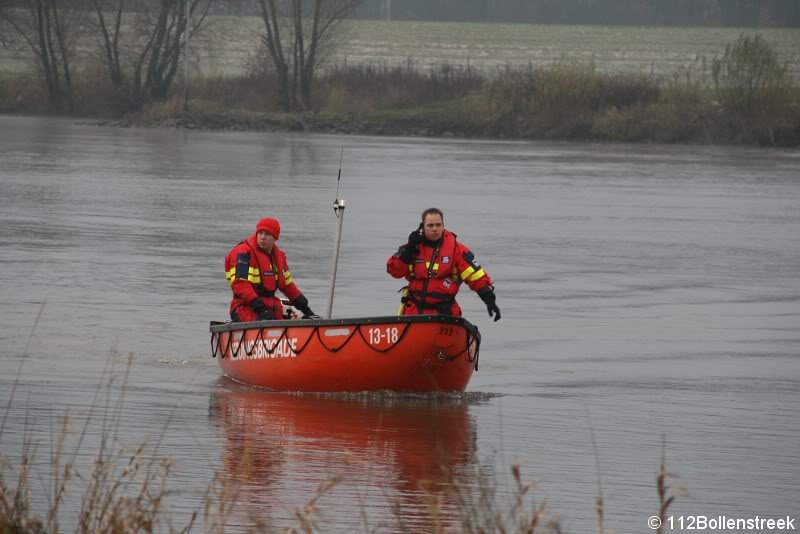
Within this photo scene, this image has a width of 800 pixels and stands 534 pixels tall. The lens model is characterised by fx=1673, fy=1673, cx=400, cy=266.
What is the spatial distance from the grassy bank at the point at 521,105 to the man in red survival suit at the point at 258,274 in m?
40.0

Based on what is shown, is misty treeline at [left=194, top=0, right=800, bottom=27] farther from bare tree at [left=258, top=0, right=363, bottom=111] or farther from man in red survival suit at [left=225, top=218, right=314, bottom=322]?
man in red survival suit at [left=225, top=218, right=314, bottom=322]

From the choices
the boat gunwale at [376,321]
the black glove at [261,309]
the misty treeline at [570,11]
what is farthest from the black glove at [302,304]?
the misty treeline at [570,11]

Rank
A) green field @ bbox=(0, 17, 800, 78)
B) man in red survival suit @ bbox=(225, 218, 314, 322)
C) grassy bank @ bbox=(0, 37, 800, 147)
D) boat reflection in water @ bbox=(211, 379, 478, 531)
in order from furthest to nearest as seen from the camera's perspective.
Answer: green field @ bbox=(0, 17, 800, 78) → grassy bank @ bbox=(0, 37, 800, 147) → man in red survival suit @ bbox=(225, 218, 314, 322) → boat reflection in water @ bbox=(211, 379, 478, 531)

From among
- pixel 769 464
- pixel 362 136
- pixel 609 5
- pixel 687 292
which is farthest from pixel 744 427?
pixel 609 5

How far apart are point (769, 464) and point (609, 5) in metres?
118

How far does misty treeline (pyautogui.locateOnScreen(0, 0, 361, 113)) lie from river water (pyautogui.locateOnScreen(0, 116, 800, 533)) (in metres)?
24.3

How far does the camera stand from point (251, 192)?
33.2 meters

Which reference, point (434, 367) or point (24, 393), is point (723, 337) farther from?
point (24, 393)

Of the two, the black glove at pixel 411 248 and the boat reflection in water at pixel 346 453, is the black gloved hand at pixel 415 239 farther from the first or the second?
the boat reflection in water at pixel 346 453

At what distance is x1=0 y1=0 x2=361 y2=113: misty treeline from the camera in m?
62.3

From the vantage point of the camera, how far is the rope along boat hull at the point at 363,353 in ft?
41.0

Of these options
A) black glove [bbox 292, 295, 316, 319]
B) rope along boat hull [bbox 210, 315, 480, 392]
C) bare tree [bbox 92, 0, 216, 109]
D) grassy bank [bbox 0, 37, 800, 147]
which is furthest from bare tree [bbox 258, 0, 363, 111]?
rope along boat hull [bbox 210, 315, 480, 392]

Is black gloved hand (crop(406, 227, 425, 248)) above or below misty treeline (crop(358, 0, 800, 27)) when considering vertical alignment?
above

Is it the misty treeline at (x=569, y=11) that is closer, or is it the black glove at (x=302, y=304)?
the black glove at (x=302, y=304)
